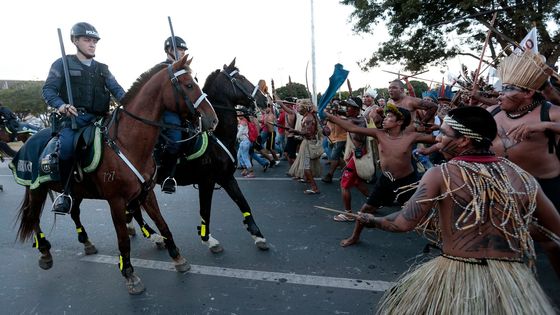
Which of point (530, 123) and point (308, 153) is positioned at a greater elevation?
point (530, 123)

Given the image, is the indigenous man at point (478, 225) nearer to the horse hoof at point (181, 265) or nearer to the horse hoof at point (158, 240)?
the horse hoof at point (181, 265)

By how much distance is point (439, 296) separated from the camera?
1843 millimetres

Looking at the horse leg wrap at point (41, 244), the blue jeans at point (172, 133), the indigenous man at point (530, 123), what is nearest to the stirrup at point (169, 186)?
the blue jeans at point (172, 133)

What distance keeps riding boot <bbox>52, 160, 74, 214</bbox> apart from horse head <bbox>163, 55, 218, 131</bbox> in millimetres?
1172

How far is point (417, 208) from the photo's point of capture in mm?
1903

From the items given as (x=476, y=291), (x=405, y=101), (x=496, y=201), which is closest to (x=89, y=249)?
(x=476, y=291)

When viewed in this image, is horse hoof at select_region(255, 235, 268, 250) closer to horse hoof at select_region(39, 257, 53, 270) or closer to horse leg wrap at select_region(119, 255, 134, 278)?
horse leg wrap at select_region(119, 255, 134, 278)

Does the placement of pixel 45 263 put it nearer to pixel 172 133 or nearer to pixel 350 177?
pixel 172 133

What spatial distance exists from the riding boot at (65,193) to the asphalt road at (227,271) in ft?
2.72

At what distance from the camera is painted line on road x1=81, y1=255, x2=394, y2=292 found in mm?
3381

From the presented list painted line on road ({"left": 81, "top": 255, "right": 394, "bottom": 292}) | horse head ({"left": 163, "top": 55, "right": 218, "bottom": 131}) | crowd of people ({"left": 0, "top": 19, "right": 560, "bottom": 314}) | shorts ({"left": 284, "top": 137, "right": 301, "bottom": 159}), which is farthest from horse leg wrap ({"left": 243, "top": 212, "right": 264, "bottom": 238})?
shorts ({"left": 284, "top": 137, "right": 301, "bottom": 159})

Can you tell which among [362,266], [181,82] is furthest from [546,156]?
[181,82]

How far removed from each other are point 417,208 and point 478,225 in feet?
1.00

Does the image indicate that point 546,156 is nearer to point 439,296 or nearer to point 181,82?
point 439,296
